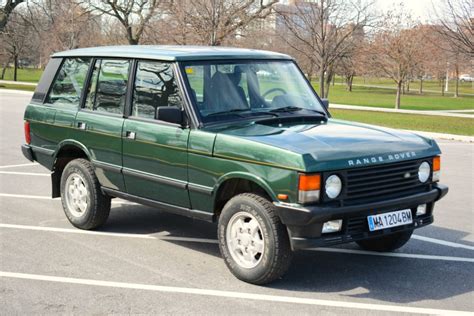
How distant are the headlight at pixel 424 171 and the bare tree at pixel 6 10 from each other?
45.1 meters

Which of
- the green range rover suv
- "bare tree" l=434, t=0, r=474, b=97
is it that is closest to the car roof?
the green range rover suv

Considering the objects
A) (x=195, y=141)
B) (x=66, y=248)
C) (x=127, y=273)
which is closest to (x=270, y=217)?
(x=195, y=141)

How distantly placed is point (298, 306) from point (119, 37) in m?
49.0

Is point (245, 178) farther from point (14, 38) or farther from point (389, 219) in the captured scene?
point (14, 38)

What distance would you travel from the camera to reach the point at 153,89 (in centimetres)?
645

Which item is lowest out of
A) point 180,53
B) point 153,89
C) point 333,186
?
point 333,186

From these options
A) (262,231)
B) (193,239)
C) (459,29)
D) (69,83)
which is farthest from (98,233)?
(459,29)

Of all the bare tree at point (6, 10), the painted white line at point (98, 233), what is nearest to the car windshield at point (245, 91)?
the painted white line at point (98, 233)

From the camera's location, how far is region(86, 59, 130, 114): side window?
6.78 m

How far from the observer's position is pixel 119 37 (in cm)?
5200

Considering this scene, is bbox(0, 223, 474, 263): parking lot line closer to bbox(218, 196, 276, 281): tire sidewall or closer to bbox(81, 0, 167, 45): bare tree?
bbox(218, 196, 276, 281): tire sidewall

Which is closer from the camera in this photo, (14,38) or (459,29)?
(459,29)

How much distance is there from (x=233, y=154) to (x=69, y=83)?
2850 mm

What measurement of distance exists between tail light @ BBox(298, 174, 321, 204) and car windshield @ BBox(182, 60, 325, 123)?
1.29 m
